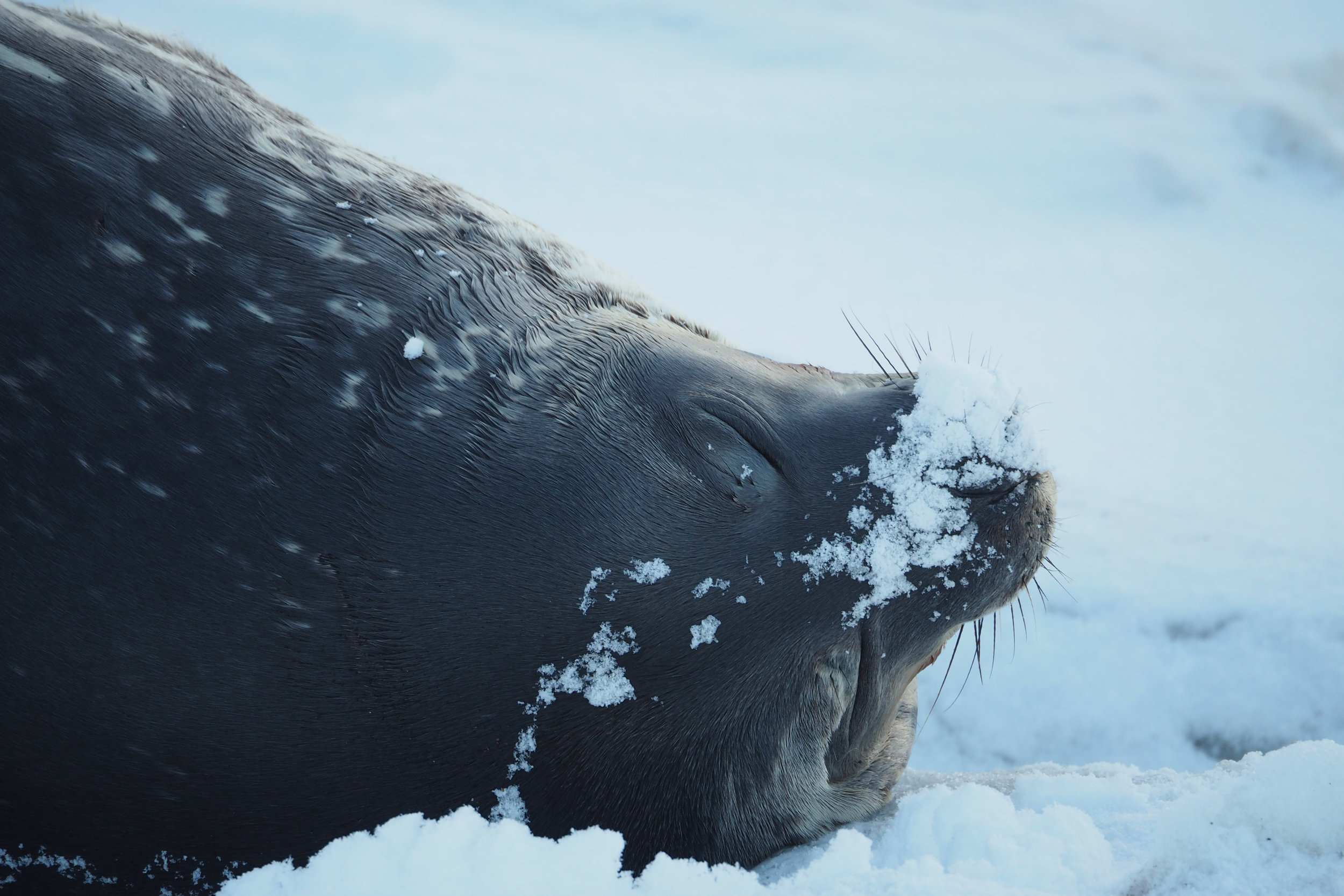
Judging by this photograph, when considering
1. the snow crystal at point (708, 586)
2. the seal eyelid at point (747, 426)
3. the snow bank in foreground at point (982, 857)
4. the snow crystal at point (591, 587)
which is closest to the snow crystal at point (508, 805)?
the snow bank in foreground at point (982, 857)

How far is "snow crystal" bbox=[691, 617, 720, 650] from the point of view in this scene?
1770 mm

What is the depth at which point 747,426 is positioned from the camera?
6.27 feet

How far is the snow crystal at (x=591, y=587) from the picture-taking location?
1.71 m

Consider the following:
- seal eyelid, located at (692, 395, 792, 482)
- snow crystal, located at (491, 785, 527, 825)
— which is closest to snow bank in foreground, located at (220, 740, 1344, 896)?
snow crystal, located at (491, 785, 527, 825)

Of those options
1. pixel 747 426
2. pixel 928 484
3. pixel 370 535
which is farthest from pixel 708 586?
pixel 370 535

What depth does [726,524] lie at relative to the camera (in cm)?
181

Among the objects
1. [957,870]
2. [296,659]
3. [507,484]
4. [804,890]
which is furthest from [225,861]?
[957,870]

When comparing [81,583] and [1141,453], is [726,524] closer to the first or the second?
[81,583]

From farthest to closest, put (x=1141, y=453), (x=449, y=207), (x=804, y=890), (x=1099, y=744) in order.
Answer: (x=1141, y=453)
(x=1099, y=744)
(x=449, y=207)
(x=804, y=890)

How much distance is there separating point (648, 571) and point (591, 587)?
10 centimetres

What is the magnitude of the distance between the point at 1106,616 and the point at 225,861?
8.63ft

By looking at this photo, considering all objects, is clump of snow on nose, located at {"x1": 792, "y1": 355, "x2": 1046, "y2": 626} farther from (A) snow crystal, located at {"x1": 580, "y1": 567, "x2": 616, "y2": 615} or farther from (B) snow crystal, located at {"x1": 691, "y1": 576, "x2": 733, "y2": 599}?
(A) snow crystal, located at {"x1": 580, "y1": 567, "x2": 616, "y2": 615}

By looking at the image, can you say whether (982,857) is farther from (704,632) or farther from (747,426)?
(747,426)

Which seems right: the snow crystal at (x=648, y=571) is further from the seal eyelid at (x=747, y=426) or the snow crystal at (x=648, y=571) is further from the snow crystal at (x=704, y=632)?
the seal eyelid at (x=747, y=426)
